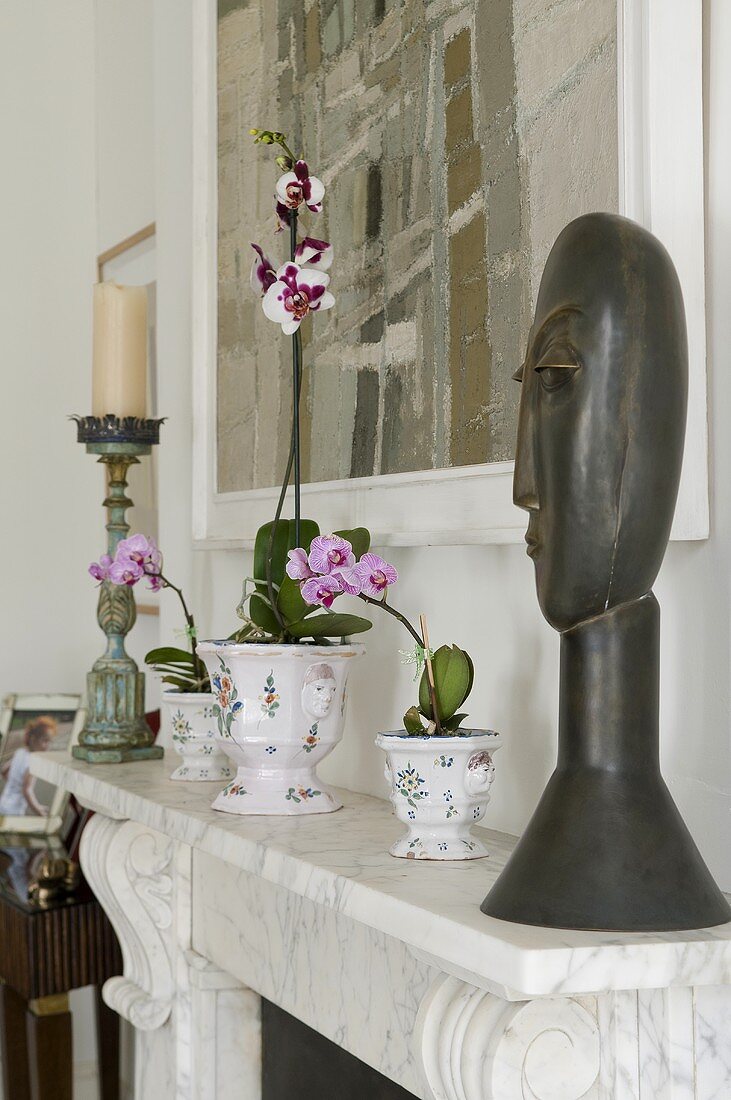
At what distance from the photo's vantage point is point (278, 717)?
1.16 metres

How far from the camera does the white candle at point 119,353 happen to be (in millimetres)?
1646

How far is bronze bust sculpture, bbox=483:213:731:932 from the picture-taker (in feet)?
2.38

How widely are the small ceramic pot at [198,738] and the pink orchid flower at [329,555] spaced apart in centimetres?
43

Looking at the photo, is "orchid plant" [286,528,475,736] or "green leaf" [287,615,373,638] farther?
"green leaf" [287,615,373,638]

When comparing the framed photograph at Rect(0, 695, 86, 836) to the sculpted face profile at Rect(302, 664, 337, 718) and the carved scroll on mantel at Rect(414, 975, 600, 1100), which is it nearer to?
the sculpted face profile at Rect(302, 664, 337, 718)

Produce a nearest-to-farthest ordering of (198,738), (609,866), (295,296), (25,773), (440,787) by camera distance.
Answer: (609,866), (440,787), (295,296), (198,738), (25,773)

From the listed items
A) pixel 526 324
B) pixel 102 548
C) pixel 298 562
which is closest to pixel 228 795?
pixel 298 562

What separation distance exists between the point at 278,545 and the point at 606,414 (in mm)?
572

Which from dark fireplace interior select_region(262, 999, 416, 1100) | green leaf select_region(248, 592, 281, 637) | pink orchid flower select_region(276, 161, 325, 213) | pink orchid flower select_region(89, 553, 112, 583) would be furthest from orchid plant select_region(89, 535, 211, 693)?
pink orchid flower select_region(276, 161, 325, 213)

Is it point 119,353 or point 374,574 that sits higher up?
point 119,353

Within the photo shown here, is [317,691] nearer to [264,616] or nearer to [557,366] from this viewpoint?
[264,616]

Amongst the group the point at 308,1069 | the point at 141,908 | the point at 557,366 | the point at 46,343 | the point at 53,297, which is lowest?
the point at 308,1069

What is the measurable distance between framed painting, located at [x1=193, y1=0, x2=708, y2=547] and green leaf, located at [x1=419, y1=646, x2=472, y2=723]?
136 mm

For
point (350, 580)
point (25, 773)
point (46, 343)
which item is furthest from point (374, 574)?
point (46, 343)
